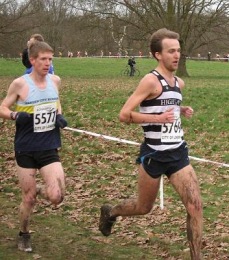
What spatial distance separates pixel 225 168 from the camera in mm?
9273

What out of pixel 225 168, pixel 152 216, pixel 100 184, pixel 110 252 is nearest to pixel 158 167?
pixel 110 252

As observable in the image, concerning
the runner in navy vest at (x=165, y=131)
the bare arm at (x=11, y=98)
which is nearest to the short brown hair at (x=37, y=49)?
the bare arm at (x=11, y=98)

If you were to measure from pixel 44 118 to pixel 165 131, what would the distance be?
3.93ft

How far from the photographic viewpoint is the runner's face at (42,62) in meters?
5.41

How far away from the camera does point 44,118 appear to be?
17.7 feet

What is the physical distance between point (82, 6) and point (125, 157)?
29.2 m

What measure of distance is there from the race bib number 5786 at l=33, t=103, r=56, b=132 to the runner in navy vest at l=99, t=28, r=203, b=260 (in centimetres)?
80

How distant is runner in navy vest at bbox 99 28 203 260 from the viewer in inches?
192

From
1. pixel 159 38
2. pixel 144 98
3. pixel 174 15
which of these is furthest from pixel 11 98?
pixel 174 15

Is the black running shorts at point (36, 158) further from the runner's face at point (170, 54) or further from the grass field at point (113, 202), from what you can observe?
the runner's face at point (170, 54)

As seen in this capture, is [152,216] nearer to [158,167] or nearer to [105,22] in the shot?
[158,167]

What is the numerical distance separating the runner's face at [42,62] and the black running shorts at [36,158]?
0.77m

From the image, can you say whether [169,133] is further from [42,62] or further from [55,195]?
[42,62]

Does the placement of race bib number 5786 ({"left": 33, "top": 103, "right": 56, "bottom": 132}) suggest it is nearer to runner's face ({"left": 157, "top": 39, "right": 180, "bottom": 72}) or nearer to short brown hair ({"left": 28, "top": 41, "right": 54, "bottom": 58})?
short brown hair ({"left": 28, "top": 41, "right": 54, "bottom": 58})
